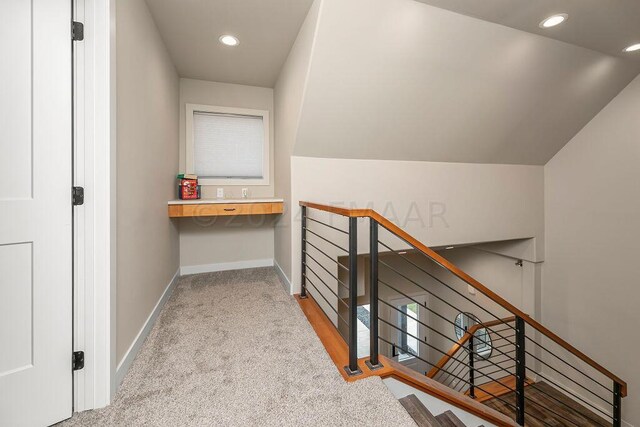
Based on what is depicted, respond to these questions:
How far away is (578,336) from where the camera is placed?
332cm

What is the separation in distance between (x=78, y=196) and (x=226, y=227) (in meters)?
2.21

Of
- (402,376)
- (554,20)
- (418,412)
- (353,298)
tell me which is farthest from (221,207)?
(554,20)

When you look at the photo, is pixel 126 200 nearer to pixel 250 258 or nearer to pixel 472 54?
pixel 250 258

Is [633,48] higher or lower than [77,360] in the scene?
higher

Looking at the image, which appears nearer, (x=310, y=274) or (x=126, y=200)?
(x=126, y=200)

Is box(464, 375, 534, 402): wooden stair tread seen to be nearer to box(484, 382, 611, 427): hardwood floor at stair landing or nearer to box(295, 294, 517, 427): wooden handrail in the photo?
box(484, 382, 611, 427): hardwood floor at stair landing

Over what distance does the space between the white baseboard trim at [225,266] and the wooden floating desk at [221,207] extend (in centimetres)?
86

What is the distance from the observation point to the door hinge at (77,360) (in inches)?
47.9

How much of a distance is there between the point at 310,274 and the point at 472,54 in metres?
2.33

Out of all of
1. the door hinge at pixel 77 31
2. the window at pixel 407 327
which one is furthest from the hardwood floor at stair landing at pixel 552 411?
the door hinge at pixel 77 31

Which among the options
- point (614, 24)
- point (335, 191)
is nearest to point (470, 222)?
point (335, 191)

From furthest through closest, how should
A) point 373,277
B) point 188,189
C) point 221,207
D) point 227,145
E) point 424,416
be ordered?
point 227,145 < point 188,189 < point 221,207 < point 373,277 < point 424,416

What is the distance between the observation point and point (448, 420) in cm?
152

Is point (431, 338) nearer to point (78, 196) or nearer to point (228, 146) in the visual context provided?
point (228, 146)
